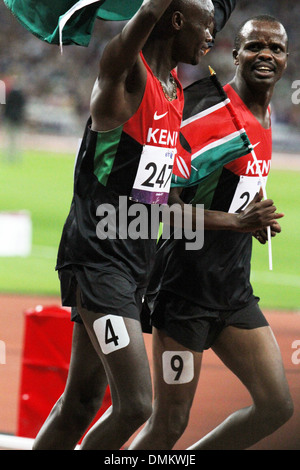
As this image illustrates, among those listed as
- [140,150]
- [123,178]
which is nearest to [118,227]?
[123,178]

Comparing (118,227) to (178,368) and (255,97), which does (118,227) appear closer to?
(178,368)

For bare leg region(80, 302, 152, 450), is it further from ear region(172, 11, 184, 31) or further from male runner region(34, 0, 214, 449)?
ear region(172, 11, 184, 31)

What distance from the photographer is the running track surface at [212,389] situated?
5523mm

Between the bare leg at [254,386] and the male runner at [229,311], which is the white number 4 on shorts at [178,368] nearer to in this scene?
the male runner at [229,311]

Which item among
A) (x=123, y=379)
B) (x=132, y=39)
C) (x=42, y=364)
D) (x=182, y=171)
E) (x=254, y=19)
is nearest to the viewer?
(x=132, y=39)

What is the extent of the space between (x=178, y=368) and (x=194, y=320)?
0.82 feet

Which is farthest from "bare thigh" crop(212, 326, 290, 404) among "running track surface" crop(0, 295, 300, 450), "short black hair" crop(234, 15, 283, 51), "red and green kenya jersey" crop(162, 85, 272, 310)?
"short black hair" crop(234, 15, 283, 51)

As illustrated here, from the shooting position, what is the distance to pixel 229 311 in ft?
13.6

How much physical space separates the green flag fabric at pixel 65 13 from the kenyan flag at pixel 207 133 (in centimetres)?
54

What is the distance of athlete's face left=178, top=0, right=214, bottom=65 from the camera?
371 cm

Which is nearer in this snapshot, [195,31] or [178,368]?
[195,31]

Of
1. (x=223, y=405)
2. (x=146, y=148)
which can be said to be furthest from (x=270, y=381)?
(x=223, y=405)

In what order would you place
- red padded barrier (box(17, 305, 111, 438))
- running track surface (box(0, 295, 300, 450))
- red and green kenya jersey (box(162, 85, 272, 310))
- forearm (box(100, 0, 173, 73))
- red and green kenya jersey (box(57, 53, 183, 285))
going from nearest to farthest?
forearm (box(100, 0, 173, 73)) < red and green kenya jersey (box(57, 53, 183, 285)) < red and green kenya jersey (box(162, 85, 272, 310)) < red padded barrier (box(17, 305, 111, 438)) < running track surface (box(0, 295, 300, 450))
